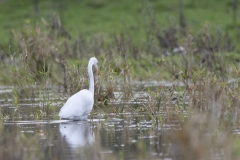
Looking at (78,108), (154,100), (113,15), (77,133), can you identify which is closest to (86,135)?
(77,133)

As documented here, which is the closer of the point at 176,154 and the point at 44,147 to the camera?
the point at 176,154

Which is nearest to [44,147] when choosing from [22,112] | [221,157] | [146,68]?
[221,157]

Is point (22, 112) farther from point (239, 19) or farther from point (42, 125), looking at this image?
point (239, 19)

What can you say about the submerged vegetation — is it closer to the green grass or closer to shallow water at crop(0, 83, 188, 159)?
shallow water at crop(0, 83, 188, 159)

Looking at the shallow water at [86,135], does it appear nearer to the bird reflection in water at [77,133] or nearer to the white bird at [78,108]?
the bird reflection in water at [77,133]

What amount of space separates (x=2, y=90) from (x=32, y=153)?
35.3 feet

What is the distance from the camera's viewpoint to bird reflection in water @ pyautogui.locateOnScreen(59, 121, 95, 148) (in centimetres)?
910

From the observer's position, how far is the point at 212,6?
48.5 m

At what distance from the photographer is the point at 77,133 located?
33.2 feet

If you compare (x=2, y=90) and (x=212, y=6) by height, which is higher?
(x=212, y=6)

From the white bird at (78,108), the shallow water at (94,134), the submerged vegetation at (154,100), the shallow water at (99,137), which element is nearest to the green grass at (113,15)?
the submerged vegetation at (154,100)

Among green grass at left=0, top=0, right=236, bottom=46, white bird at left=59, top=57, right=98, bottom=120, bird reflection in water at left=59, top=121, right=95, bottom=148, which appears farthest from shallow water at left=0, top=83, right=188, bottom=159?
green grass at left=0, top=0, right=236, bottom=46

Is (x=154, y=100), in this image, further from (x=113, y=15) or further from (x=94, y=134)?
(x=113, y=15)

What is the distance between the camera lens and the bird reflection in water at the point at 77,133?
910cm
